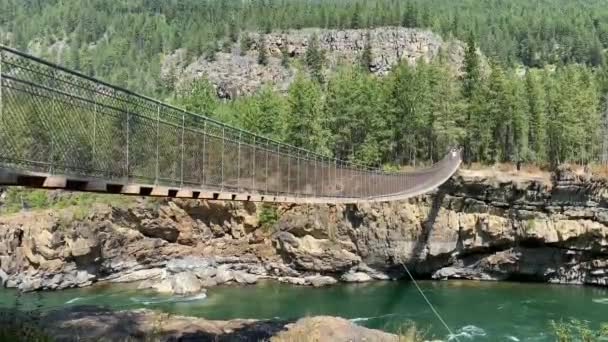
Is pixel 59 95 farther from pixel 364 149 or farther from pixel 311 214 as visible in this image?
pixel 364 149

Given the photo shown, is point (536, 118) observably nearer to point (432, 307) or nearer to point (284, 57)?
point (432, 307)


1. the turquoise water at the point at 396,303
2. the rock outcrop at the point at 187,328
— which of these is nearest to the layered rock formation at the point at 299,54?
the turquoise water at the point at 396,303

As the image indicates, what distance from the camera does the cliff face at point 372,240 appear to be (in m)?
26.0

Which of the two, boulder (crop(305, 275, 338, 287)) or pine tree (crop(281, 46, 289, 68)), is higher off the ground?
pine tree (crop(281, 46, 289, 68))

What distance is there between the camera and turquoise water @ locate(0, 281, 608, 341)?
62.5ft

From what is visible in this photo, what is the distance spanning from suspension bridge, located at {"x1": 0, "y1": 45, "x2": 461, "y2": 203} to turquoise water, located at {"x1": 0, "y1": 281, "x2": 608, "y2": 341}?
843cm

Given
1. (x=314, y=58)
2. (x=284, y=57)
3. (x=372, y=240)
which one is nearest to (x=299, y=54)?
(x=284, y=57)

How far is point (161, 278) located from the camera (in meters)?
26.1

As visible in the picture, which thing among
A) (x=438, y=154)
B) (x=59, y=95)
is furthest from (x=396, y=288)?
(x=59, y=95)

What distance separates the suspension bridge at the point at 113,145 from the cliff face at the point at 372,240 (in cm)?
1402

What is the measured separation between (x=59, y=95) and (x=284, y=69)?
192 feet

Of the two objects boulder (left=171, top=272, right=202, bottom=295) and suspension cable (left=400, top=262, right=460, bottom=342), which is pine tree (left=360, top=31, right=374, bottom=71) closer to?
Result: suspension cable (left=400, top=262, right=460, bottom=342)

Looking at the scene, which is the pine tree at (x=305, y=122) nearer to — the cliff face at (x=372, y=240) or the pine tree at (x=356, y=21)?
the cliff face at (x=372, y=240)

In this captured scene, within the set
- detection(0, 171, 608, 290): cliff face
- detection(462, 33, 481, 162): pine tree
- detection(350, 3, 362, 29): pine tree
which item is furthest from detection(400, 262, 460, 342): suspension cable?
detection(350, 3, 362, 29): pine tree
